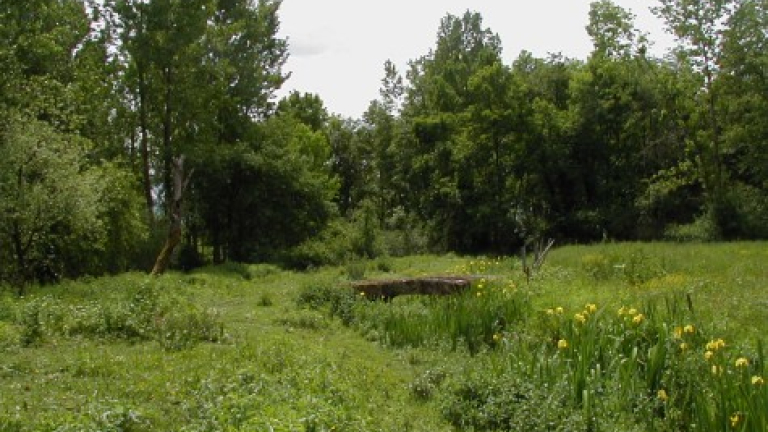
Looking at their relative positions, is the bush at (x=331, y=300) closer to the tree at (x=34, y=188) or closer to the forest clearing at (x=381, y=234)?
the forest clearing at (x=381, y=234)

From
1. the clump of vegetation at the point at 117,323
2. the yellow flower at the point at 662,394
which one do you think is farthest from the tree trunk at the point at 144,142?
the yellow flower at the point at 662,394

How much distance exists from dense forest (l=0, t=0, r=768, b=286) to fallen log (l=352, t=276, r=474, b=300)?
38.9ft

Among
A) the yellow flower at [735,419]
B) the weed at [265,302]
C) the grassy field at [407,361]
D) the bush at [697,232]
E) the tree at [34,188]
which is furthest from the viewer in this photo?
the bush at [697,232]

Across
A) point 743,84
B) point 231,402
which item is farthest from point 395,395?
point 743,84

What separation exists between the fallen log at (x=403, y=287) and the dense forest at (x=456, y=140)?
11.9 meters

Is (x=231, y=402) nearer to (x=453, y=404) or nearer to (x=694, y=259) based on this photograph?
(x=453, y=404)

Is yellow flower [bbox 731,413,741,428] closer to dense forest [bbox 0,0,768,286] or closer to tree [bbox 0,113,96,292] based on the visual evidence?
tree [bbox 0,113,96,292]

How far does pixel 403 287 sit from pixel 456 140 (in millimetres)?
Result: 22299

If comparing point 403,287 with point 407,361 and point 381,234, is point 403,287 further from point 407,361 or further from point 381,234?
point 381,234

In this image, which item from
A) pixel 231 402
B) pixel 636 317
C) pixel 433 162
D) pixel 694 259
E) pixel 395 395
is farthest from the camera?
pixel 433 162

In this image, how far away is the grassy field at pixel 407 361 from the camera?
6156mm

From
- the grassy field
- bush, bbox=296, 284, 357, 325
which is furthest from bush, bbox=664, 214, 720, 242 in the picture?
bush, bbox=296, 284, 357, 325

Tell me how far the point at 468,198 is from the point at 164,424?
101ft

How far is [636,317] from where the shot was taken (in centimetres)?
752
